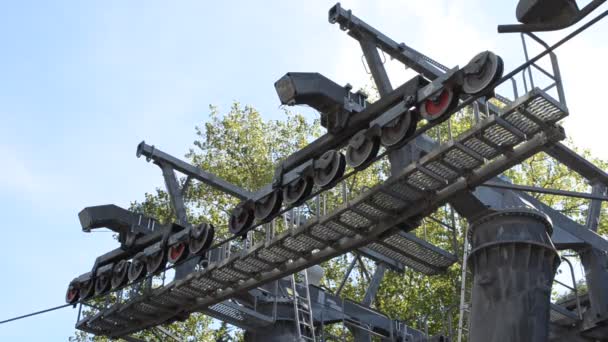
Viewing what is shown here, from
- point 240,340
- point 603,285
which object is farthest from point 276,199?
point 240,340

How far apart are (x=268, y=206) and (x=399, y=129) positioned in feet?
10.9

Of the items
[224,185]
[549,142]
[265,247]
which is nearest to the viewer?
[549,142]

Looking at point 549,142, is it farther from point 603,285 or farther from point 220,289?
point 220,289

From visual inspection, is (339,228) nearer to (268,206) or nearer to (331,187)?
(331,187)

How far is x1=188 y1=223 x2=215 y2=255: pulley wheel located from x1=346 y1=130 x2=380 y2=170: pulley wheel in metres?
4.17

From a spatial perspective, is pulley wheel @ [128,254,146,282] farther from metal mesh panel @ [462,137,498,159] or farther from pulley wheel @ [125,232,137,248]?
metal mesh panel @ [462,137,498,159]

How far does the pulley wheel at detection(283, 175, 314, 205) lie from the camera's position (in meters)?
16.0

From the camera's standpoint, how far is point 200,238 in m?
18.7

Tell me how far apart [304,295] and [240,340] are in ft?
48.3

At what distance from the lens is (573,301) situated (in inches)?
A: 774

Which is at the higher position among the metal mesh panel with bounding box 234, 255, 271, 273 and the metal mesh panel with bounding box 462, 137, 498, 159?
the metal mesh panel with bounding box 234, 255, 271, 273

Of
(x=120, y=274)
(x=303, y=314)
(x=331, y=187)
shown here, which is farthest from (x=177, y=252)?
(x=331, y=187)

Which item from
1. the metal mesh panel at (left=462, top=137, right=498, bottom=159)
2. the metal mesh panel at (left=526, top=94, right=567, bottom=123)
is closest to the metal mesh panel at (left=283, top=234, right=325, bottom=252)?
the metal mesh panel at (left=462, top=137, right=498, bottom=159)

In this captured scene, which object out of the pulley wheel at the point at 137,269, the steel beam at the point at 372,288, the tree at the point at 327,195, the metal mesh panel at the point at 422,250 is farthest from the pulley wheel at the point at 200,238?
the tree at the point at 327,195
